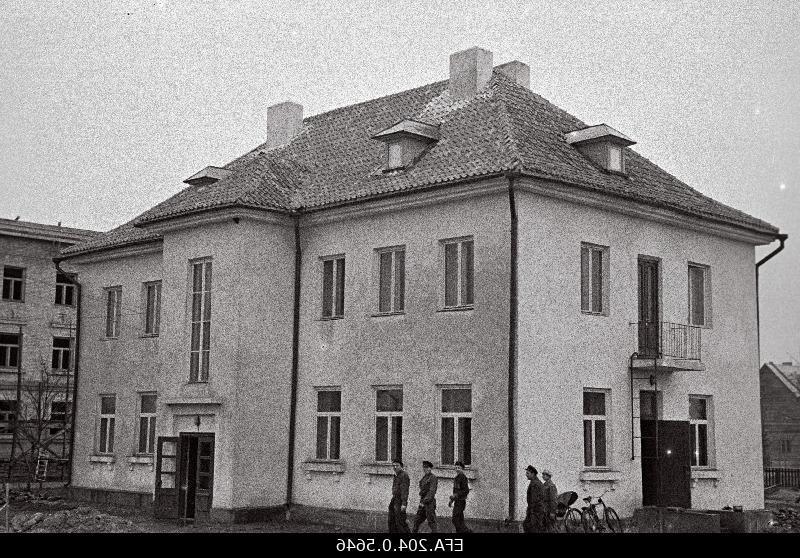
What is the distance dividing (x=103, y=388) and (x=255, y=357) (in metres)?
8.62

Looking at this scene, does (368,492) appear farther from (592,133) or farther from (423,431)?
(592,133)

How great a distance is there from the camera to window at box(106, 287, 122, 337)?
3156 cm

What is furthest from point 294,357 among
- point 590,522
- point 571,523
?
point 590,522

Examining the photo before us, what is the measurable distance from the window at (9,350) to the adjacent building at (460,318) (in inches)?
816

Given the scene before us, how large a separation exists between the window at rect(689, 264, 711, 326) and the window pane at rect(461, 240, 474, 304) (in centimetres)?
620

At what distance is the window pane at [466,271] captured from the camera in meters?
22.4

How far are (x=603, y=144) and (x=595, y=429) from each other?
6.43 m

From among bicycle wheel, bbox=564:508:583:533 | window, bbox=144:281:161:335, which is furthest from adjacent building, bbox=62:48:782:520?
window, bbox=144:281:161:335

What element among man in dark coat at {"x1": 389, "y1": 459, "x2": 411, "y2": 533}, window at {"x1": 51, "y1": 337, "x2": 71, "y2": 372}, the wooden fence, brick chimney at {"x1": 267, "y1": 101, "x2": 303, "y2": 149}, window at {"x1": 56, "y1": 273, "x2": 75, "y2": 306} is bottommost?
the wooden fence

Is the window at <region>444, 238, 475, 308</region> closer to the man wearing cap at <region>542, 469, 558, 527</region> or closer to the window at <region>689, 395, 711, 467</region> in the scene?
the man wearing cap at <region>542, 469, 558, 527</region>

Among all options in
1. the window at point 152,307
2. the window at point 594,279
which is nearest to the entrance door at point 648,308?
the window at point 594,279

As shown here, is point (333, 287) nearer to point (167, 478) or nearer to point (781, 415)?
point (167, 478)

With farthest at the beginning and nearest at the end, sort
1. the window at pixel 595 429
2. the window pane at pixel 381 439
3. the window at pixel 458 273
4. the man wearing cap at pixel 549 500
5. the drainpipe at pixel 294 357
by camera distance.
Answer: the drainpipe at pixel 294 357 < the window pane at pixel 381 439 < the window at pixel 458 273 < the window at pixel 595 429 < the man wearing cap at pixel 549 500

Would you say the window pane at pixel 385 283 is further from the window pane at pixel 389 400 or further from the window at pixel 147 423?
the window at pixel 147 423
